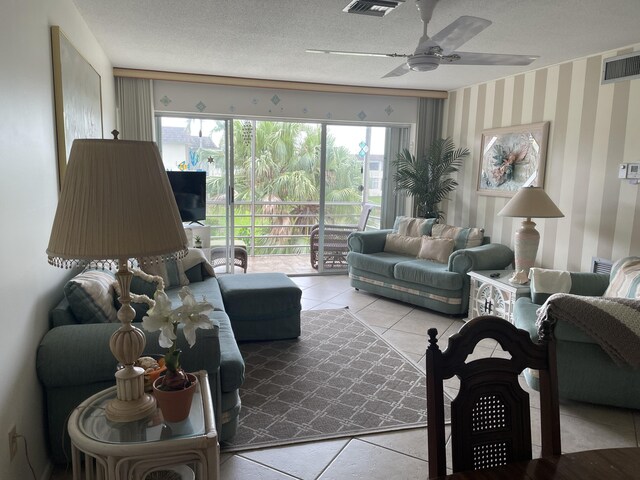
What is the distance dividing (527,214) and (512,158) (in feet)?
4.34

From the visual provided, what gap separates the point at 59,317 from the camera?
234cm

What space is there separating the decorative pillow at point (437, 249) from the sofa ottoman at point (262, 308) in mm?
1941

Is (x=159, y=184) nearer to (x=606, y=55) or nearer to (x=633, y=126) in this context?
(x=633, y=126)

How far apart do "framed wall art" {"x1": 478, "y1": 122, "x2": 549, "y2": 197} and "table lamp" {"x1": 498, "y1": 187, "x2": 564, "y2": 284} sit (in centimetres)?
82

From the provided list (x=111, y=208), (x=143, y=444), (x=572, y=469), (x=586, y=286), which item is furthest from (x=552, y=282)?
(x=111, y=208)

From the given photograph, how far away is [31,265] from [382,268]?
3.66 m

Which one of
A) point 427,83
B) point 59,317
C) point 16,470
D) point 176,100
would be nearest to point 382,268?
point 427,83

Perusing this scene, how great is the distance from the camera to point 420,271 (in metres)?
4.81

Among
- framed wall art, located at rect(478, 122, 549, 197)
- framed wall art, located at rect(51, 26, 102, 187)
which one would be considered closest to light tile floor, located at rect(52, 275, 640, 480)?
framed wall art, located at rect(51, 26, 102, 187)

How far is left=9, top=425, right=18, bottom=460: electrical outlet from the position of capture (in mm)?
1764

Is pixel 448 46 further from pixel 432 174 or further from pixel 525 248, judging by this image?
pixel 432 174

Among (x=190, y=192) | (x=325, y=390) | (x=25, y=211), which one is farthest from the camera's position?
(x=190, y=192)

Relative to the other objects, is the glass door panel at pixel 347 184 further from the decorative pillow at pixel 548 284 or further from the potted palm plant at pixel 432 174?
the decorative pillow at pixel 548 284

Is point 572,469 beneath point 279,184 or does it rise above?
beneath
